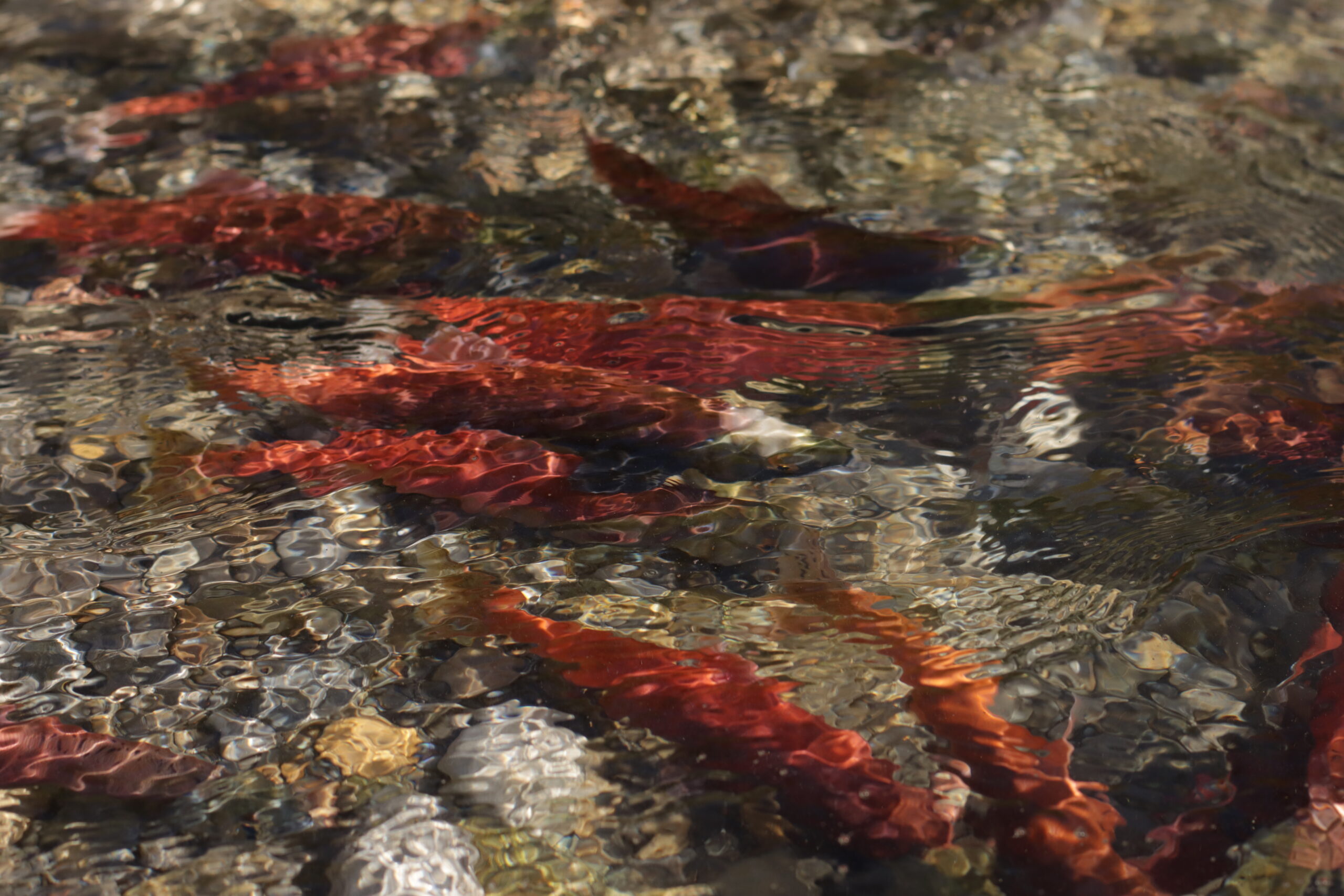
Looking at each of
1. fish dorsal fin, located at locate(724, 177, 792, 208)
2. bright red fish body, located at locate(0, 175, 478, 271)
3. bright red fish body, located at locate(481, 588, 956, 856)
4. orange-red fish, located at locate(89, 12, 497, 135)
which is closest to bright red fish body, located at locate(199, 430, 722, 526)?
bright red fish body, located at locate(481, 588, 956, 856)

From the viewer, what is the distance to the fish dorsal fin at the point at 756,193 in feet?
9.48

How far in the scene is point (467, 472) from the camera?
2008 mm

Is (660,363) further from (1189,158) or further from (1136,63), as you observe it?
(1136,63)

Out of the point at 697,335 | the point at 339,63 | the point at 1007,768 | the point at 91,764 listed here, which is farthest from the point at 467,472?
the point at 339,63

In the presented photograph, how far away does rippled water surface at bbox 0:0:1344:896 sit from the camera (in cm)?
144

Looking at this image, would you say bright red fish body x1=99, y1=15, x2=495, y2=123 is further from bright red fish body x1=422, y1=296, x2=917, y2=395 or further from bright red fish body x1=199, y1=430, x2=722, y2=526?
bright red fish body x1=199, y1=430, x2=722, y2=526

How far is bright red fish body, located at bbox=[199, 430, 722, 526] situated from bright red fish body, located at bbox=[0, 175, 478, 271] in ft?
2.66

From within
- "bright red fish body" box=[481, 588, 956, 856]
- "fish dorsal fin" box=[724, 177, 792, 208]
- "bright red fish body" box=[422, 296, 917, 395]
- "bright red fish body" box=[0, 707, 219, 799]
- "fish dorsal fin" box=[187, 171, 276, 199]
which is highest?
"fish dorsal fin" box=[724, 177, 792, 208]

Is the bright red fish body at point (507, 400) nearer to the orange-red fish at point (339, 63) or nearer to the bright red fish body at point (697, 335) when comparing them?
the bright red fish body at point (697, 335)

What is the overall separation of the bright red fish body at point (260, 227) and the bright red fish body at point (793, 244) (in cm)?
61

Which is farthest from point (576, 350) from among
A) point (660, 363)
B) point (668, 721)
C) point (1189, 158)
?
point (1189, 158)

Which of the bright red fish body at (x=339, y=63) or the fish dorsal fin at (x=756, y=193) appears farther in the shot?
the bright red fish body at (x=339, y=63)

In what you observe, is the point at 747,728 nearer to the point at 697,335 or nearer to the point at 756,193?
the point at 697,335

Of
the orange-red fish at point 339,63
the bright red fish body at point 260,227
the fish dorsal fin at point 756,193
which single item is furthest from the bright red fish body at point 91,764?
A: the orange-red fish at point 339,63
